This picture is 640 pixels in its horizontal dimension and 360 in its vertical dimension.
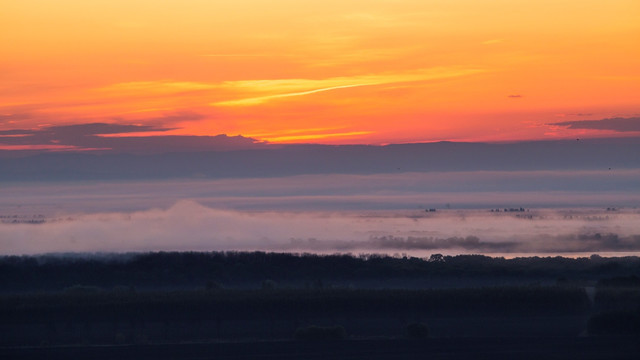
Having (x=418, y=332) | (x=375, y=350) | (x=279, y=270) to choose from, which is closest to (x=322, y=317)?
(x=418, y=332)

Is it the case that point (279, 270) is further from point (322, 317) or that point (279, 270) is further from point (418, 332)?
point (418, 332)

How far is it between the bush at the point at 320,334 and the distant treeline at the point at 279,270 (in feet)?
97.9

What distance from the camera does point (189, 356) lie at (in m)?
32.1

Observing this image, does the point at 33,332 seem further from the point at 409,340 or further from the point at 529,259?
the point at 529,259

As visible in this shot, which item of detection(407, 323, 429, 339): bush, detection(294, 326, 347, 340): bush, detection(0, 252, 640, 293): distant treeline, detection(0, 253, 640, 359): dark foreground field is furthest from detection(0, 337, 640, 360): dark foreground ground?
detection(0, 252, 640, 293): distant treeline

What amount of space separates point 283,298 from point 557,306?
14092 mm

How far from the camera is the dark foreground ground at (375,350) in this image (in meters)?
31.5

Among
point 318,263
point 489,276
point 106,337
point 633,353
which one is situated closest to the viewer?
point 633,353

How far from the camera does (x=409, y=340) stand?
3700 cm

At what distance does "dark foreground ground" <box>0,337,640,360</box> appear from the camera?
3152 cm

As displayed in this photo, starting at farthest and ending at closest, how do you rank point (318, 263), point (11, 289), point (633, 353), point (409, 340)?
point (318, 263) → point (11, 289) → point (409, 340) → point (633, 353)

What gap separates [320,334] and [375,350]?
5.78 m

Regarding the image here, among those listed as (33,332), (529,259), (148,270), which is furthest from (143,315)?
(529,259)

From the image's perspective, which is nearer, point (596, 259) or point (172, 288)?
point (172, 288)
